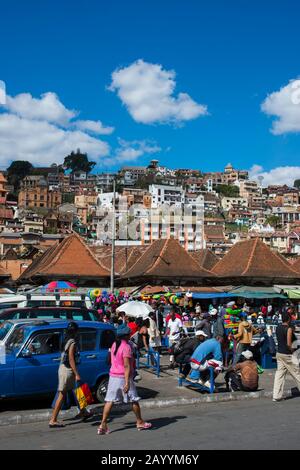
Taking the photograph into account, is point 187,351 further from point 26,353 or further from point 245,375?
point 26,353

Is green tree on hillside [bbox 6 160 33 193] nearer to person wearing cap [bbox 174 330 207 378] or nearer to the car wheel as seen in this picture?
person wearing cap [bbox 174 330 207 378]

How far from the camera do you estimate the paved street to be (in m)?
7.61

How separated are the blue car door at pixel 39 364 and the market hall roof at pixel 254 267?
24.6 meters

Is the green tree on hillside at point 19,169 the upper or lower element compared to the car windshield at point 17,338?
upper

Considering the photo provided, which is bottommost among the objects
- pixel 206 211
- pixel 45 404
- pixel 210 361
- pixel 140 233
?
pixel 45 404

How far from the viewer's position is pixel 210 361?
37.1 ft

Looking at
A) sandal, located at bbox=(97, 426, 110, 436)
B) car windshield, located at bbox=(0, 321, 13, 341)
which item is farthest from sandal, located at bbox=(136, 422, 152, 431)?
car windshield, located at bbox=(0, 321, 13, 341)

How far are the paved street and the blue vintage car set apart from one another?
2.99ft

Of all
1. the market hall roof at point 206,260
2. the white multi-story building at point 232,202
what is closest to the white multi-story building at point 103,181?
the white multi-story building at point 232,202

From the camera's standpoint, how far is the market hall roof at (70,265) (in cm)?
3438

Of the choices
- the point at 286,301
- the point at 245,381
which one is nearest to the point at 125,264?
the point at 286,301

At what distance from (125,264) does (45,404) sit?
28.0 m

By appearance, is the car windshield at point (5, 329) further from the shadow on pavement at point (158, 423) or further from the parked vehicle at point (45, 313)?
the shadow on pavement at point (158, 423)

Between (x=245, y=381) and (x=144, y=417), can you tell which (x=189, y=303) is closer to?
(x=245, y=381)
